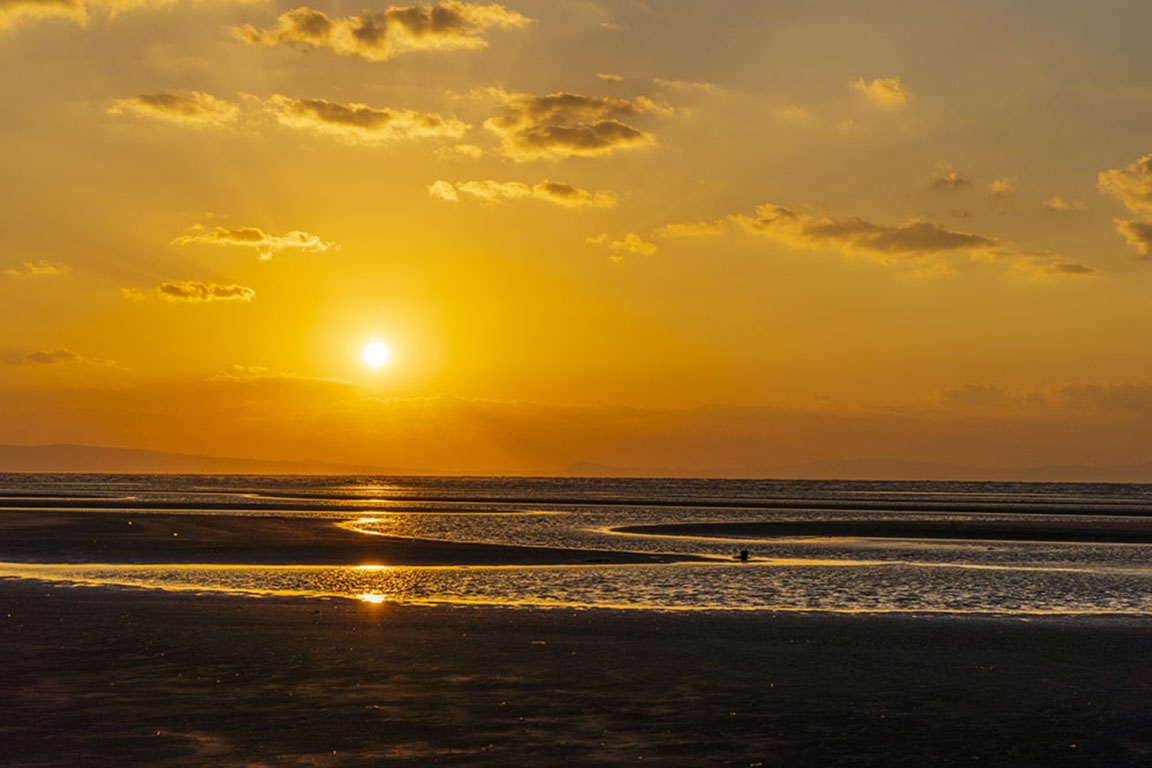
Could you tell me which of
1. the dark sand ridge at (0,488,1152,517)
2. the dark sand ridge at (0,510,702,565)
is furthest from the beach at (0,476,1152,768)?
the dark sand ridge at (0,488,1152,517)

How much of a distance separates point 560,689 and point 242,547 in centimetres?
3601

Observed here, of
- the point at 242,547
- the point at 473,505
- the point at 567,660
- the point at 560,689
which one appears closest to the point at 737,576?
the point at 567,660

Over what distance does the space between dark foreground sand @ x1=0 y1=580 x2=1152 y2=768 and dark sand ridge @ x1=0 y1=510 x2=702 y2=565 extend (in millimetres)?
16694

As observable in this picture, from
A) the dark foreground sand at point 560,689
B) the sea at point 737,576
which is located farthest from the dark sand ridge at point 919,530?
the dark foreground sand at point 560,689

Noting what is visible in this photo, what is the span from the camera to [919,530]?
73375 millimetres

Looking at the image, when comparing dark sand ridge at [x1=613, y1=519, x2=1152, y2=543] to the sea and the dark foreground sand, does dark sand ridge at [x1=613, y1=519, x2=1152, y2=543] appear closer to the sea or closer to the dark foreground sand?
the sea

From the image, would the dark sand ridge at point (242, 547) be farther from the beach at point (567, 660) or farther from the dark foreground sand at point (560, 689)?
the dark foreground sand at point (560, 689)

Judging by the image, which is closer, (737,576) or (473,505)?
(737,576)

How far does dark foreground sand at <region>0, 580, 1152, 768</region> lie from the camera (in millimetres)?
14766

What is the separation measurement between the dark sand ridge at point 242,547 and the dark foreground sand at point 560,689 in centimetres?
1669

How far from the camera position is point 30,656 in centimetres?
2156

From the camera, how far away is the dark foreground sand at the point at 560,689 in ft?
48.4

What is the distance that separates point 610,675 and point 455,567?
23.0 meters

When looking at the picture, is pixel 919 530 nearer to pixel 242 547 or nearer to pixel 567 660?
pixel 242 547
